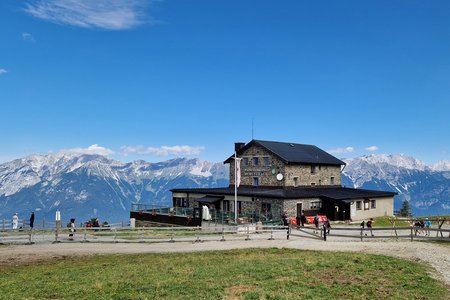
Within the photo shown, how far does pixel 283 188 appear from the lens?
203 feet

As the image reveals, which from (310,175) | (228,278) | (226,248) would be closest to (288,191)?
(310,175)

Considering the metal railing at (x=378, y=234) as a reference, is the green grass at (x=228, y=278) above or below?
below

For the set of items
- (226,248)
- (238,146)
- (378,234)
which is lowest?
(226,248)

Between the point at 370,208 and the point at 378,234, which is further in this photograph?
the point at 370,208

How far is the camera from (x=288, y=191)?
5847cm

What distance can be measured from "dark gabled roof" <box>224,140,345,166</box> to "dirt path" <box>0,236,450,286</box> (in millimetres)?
26654

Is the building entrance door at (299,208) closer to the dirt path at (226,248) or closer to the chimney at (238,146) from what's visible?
the dirt path at (226,248)

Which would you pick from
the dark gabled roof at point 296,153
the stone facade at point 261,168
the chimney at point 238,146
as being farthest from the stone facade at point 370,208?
the chimney at point 238,146

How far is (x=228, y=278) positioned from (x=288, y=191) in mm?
39482

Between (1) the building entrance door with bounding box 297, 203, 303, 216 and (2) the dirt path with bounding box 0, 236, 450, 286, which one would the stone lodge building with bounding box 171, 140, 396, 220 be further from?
(2) the dirt path with bounding box 0, 236, 450, 286

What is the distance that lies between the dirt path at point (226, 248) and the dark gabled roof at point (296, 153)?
2665 centimetres

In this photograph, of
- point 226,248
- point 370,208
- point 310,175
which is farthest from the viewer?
point 310,175

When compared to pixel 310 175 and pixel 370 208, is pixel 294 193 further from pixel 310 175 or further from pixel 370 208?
pixel 370 208

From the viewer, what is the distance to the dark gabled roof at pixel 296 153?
6363 centimetres
